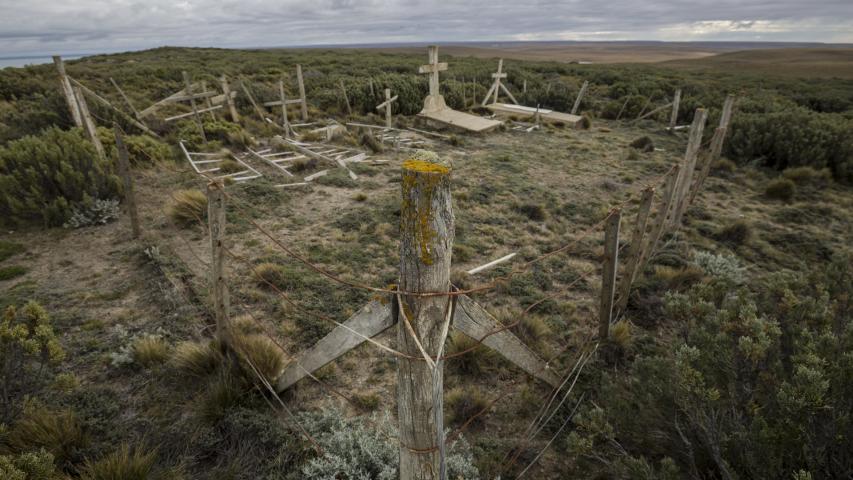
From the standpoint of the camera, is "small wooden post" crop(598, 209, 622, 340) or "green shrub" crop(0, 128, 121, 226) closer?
"small wooden post" crop(598, 209, 622, 340)

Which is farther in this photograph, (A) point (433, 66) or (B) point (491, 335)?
(A) point (433, 66)

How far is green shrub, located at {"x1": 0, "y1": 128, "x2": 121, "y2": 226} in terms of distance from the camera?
705cm

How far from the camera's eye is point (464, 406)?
3820mm

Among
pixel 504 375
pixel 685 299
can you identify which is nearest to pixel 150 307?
pixel 504 375

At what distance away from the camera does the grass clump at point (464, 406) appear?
3.75 m

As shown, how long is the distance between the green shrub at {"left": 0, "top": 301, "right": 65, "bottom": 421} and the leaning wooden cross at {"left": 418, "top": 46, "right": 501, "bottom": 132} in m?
13.9

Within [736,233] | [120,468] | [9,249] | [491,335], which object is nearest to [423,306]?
[491,335]

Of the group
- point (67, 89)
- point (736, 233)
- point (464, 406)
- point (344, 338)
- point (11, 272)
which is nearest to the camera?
point (344, 338)

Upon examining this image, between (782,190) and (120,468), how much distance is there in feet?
42.8

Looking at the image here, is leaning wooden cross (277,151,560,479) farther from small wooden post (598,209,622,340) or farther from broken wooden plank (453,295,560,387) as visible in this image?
small wooden post (598,209,622,340)

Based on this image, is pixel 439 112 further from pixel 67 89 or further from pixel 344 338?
pixel 344 338


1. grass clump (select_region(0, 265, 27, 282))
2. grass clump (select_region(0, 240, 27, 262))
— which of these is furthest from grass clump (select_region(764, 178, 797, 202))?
grass clump (select_region(0, 240, 27, 262))

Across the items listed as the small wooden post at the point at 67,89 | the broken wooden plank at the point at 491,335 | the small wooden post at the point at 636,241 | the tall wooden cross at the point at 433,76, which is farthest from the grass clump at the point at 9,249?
the tall wooden cross at the point at 433,76

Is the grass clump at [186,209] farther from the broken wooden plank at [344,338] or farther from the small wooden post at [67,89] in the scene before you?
the broken wooden plank at [344,338]
